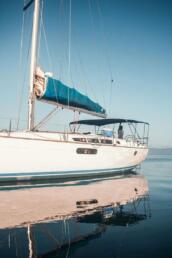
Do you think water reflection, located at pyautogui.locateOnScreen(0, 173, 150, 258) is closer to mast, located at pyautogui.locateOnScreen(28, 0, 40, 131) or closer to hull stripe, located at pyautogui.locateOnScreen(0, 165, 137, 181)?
hull stripe, located at pyautogui.locateOnScreen(0, 165, 137, 181)

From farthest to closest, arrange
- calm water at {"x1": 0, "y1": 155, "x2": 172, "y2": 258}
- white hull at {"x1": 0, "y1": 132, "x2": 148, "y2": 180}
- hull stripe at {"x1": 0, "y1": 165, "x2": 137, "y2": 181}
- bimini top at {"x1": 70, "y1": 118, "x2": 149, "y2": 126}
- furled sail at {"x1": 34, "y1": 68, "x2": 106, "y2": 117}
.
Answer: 1. bimini top at {"x1": 70, "y1": 118, "x2": 149, "y2": 126}
2. furled sail at {"x1": 34, "y1": 68, "x2": 106, "y2": 117}
3. hull stripe at {"x1": 0, "y1": 165, "x2": 137, "y2": 181}
4. white hull at {"x1": 0, "y1": 132, "x2": 148, "y2": 180}
5. calm water at {"x1": 0, "y1": 155, "x2": 172, "y2": 258}

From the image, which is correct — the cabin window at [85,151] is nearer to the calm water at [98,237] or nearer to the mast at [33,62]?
the mast at [33,62]

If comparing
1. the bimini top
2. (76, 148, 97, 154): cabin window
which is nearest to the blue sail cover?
(76, 148, 97, 154): cabin window

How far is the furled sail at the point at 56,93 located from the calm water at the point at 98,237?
826 cm

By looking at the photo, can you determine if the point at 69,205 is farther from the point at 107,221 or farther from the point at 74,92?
the point at 74,92

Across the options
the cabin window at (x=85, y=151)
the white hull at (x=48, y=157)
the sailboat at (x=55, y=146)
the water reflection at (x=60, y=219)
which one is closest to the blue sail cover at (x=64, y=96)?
the sailboat at (x=55, y=146)

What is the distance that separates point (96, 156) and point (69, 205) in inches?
298

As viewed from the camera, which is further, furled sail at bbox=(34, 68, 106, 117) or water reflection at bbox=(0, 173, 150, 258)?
furled sail at bbox=(34, 68, 106, 117)

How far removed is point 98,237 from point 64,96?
10055 millimetres

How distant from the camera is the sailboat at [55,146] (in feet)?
37.9

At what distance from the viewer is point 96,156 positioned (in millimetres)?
14859

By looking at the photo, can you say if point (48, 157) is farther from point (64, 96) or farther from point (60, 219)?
point (60, 219)

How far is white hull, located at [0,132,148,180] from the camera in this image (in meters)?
11.3

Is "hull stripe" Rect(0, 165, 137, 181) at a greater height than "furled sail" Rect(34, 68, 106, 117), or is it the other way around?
"furled sail" Rect(34, 68, 106, 117)
